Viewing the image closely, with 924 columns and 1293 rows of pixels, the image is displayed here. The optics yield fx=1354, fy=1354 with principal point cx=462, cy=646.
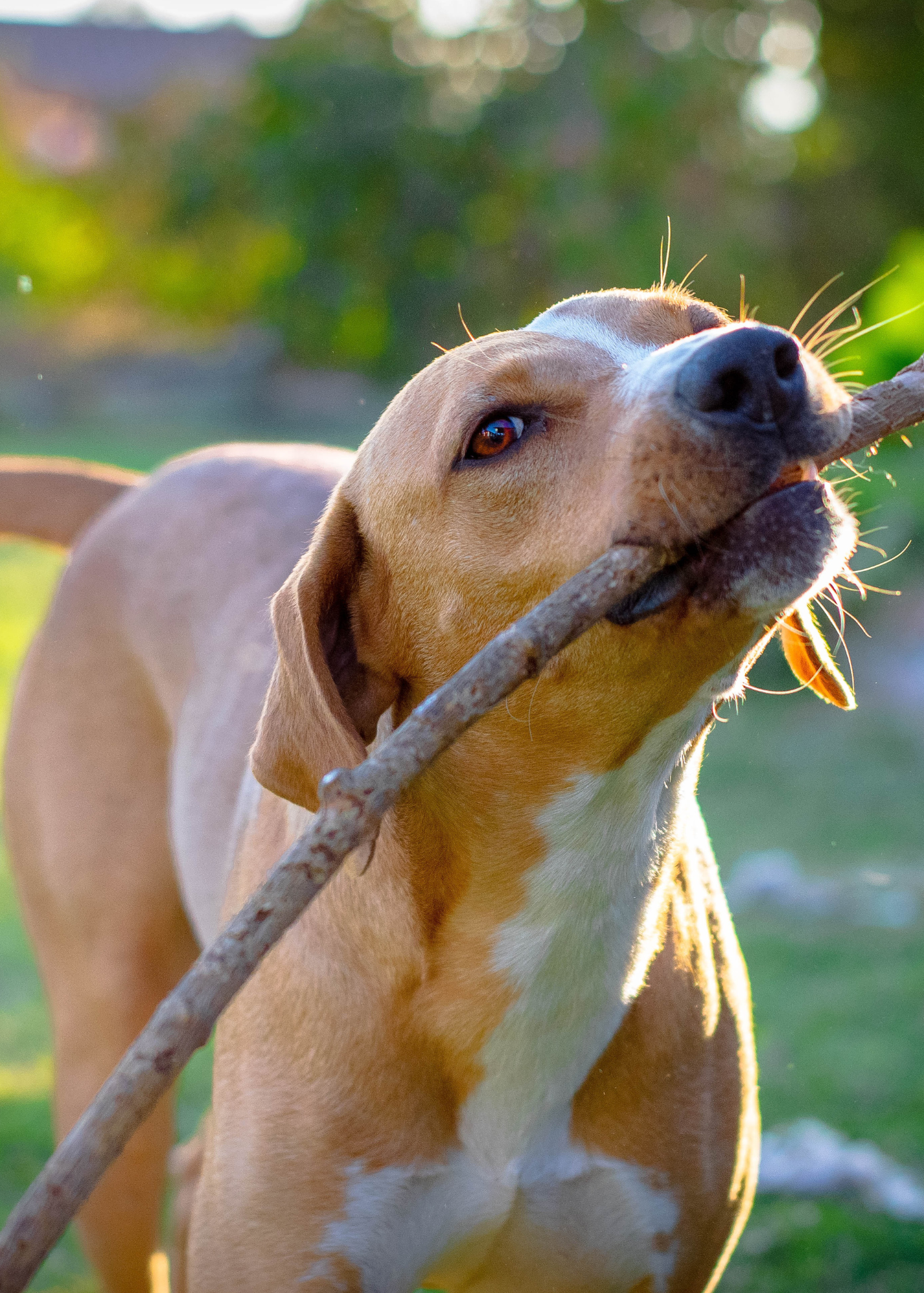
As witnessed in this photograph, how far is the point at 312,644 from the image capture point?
2.36m

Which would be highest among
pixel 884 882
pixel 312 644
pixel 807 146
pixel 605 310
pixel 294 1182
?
pixel 807 146

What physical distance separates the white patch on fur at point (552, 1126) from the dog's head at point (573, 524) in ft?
0.85

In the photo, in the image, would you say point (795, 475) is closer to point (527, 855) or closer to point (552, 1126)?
point (527, 855)

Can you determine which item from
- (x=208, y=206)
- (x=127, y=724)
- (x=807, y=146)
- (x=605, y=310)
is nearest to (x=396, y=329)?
(x=807, y=146)

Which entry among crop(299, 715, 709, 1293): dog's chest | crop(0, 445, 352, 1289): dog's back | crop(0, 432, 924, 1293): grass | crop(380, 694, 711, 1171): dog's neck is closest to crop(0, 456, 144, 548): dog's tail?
crop(0, 445, 352, 1289): dog's back

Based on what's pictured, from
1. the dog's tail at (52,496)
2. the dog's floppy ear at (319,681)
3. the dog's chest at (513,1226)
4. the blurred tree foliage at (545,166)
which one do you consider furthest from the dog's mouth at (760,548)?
the blurred tree foliage at (545,166)

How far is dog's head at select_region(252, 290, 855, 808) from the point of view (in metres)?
2.04

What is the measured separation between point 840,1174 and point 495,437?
9.35ft

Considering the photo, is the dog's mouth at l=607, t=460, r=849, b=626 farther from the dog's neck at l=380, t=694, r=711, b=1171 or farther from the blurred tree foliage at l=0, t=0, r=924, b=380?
the blurred tree foliage at l=0, t=0, r=924, b=380

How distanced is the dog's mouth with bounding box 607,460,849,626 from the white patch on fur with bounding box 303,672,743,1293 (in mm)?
440

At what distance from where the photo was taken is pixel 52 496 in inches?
171

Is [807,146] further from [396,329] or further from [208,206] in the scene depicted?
[208,206]

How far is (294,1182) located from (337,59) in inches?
837

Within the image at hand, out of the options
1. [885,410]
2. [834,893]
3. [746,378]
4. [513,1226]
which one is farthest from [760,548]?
[834,893]
